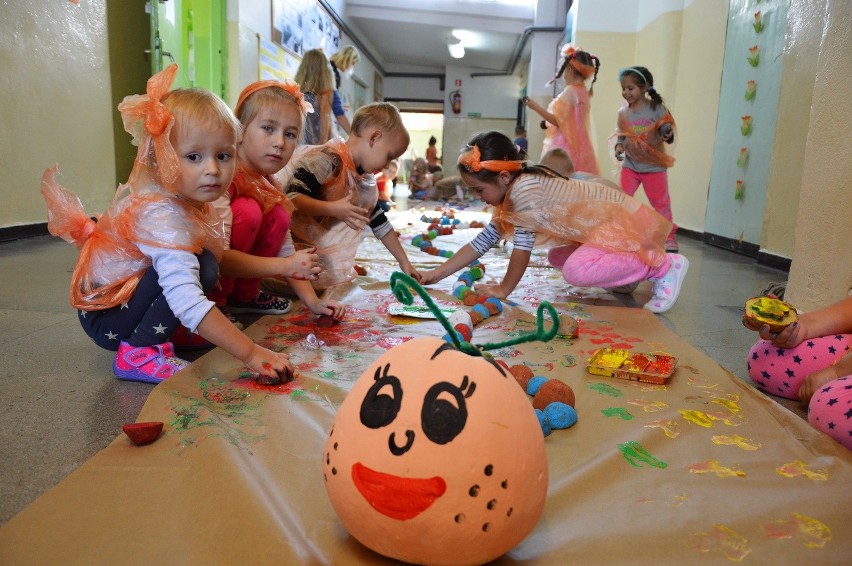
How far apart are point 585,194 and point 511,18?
836cm

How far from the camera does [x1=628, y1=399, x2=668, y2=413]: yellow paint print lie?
4.25ft

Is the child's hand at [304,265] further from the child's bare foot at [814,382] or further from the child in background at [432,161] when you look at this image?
the child in background at [432,161]

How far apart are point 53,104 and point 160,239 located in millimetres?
3234

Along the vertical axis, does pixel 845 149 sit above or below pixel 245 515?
above

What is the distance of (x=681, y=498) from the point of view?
94 centimetres

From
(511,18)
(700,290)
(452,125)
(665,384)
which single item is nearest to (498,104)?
(452,125)

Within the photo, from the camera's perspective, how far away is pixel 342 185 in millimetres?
2322

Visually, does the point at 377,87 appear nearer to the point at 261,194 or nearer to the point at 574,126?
the point at 574,126

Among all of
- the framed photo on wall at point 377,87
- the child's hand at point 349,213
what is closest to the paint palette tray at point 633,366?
the child's hand at point 349,213

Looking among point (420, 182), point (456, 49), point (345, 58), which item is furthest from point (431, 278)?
point (456, 49)

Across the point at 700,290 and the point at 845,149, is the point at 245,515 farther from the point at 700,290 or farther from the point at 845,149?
the point at 700,290

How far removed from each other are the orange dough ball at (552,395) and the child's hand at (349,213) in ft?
3.59

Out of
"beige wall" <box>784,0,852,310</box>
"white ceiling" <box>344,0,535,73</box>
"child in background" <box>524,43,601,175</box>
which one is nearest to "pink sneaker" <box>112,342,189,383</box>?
"beige wall" <box>784,0,852,310</box>

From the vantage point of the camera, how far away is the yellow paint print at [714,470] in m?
1.02
